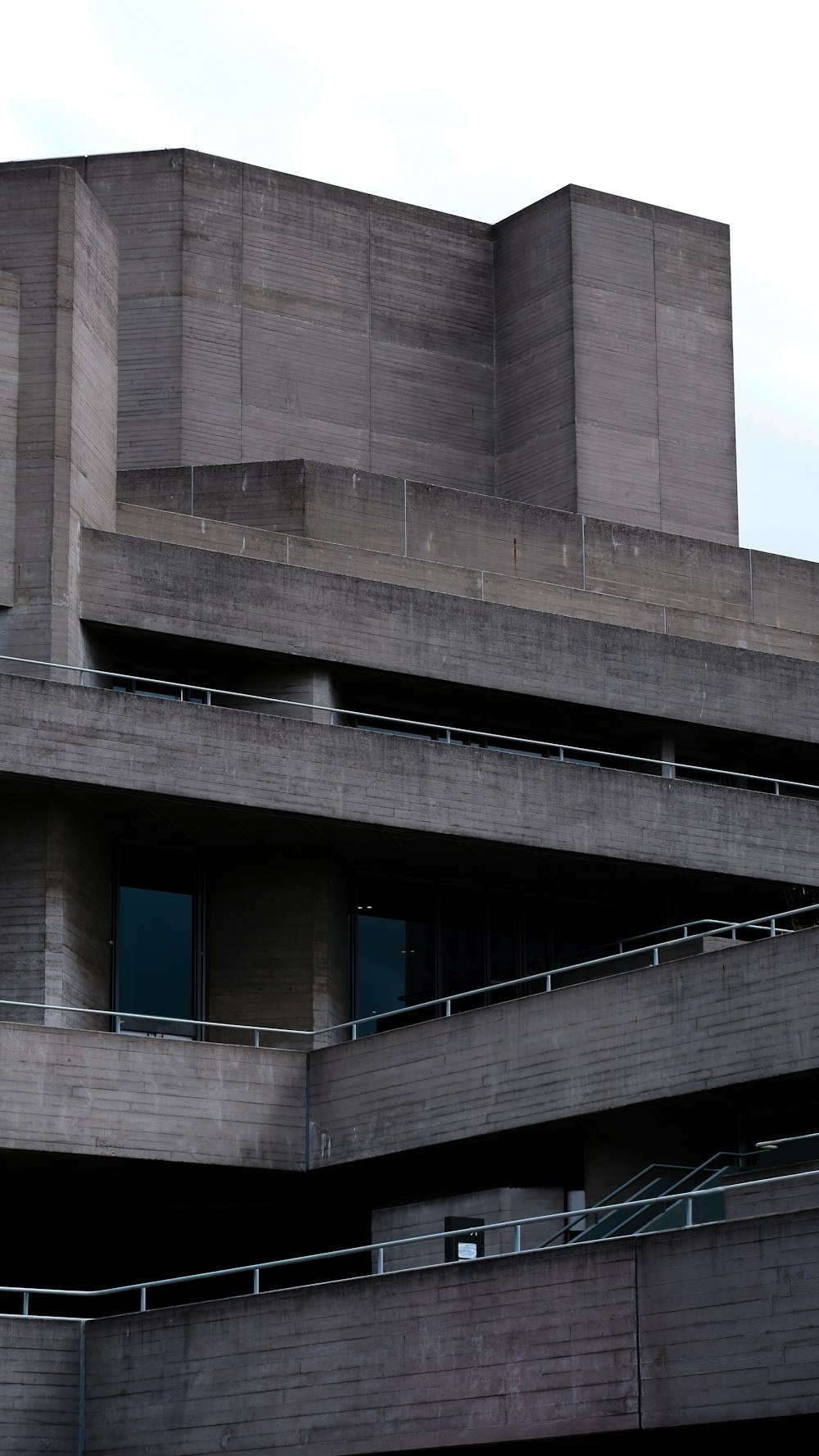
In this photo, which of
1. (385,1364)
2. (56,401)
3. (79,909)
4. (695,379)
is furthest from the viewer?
(695,379)

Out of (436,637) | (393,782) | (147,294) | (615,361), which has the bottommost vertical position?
(393,782)

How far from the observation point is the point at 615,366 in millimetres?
45344

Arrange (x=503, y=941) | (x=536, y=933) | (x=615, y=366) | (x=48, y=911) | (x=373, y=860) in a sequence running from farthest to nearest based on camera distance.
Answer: (x=615, y=366)
(x=536, y=933)
(x=503, y=941)
(x=373, y=860)
(x=48, y=911)

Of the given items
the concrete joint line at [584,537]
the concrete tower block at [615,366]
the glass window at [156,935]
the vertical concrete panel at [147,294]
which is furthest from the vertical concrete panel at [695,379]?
the glass window at [156,935]

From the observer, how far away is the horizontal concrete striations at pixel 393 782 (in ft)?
102

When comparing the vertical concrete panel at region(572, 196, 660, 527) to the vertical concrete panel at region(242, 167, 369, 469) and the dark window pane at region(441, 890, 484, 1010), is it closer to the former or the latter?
the vertical concrete panel at region(242, 167, 369, 469)

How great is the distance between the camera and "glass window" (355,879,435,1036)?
34469 millimetres

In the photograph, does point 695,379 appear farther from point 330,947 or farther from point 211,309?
point 330,947

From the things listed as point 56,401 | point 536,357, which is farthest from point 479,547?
point 56,401

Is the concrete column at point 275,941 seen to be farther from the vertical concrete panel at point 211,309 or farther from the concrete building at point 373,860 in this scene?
the vertical concrete panel at point 211,309

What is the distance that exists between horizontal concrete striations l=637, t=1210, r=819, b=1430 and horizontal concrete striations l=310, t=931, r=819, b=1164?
16.3ft

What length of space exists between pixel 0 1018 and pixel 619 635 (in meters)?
12.2

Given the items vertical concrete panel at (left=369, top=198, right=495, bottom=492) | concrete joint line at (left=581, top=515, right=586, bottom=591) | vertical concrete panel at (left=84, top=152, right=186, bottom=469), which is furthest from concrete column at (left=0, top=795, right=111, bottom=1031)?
vertical concrete panel at (left=369, top=198, right=495, bottom=492)

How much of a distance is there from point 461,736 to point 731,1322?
691 inches
